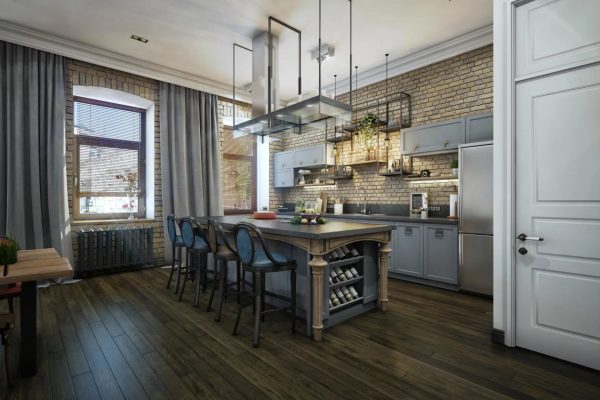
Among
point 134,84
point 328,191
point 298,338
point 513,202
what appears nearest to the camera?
point 513,202

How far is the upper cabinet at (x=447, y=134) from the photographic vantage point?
13.3 feet

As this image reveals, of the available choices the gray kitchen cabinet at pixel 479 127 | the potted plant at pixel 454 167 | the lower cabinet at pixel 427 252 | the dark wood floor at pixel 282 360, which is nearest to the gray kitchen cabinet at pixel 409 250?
the lower cabinet at pixel 427 252

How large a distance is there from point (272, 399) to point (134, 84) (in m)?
5.45

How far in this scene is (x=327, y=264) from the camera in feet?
9.13

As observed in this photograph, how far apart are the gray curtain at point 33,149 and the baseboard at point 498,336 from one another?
546 cm

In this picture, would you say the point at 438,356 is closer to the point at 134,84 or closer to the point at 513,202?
the point at 513,202

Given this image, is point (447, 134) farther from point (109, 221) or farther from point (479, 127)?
point (109, 221)

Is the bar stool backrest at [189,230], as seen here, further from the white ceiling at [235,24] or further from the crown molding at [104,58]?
the crown molding at [104,58]

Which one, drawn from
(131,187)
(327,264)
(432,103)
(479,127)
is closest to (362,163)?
(432,103)

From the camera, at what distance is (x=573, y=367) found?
222 cm

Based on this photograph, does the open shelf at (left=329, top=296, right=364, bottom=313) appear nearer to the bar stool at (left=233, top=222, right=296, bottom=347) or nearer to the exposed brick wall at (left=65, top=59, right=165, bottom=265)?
the bar stool at (left=233, top=222, right=296, bottom=347)

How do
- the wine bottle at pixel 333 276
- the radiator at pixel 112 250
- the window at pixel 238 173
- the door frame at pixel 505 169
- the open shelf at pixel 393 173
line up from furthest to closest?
the window at pixel 238 173 → the open shelf at pixel 393 173 → the radiator at pixel 112 250 → the wine bottle at pixel 333 276 → the door frame at pixel 505 169

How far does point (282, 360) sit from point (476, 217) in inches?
117

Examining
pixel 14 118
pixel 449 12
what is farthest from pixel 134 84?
pixel 449 12
